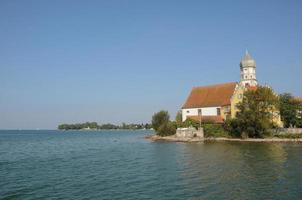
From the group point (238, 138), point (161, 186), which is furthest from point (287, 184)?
point (238, 138)

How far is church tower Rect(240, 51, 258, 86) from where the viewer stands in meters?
79.8

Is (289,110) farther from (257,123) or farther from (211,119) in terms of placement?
(211,119)

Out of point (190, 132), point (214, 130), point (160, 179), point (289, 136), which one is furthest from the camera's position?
point (190, 132)

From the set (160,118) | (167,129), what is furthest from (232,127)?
(160,118)

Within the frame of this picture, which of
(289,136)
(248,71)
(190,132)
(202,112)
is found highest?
(248,71)

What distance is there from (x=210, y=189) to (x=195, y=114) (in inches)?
2264

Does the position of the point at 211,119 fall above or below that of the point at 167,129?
above

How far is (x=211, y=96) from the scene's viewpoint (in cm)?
7894

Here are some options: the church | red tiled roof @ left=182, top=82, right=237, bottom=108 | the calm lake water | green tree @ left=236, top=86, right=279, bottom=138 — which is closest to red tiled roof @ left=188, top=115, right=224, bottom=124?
the church

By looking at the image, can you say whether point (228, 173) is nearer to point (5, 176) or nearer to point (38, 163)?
point (5, 176)

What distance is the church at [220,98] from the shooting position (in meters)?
71.8

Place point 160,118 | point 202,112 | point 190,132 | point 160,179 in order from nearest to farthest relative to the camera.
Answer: point 160,179
point 190,132
point 202,112
point 160,118

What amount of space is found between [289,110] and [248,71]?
13.7m

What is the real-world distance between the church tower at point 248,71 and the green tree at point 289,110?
878cm
